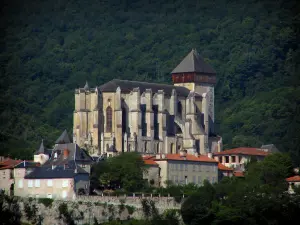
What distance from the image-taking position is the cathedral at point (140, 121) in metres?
114

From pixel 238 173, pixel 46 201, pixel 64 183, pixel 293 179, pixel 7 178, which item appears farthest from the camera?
pixel 238 173

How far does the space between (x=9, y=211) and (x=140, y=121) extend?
25738 millimetres

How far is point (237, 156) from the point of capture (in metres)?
116

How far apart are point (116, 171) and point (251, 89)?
69377 mm

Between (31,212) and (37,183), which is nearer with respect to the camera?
(31,212)

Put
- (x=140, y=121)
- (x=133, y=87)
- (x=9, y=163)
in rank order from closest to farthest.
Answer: (x=9, y=163)
(x=140, y=121)
(x=133, y=87)

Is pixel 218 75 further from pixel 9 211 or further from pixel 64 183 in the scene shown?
pixel 9 211

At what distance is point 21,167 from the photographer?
320 feet

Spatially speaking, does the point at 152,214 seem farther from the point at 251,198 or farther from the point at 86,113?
the point at 86,113

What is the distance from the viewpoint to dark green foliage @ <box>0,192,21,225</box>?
91812 millimetres

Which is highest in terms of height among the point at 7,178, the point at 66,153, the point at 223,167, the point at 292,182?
the point at 66,153

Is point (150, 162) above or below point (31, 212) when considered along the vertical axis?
above

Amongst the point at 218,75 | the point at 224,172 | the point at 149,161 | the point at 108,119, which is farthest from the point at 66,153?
the point at 218,75

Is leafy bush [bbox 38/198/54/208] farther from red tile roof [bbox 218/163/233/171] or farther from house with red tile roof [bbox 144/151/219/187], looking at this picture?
red tile roof [bbox 218/163/233/171]
